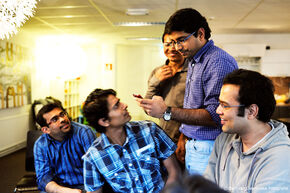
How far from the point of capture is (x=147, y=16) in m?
4.75

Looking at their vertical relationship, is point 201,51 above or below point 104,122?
above

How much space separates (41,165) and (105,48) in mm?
6598

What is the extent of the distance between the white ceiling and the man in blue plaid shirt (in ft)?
8.41

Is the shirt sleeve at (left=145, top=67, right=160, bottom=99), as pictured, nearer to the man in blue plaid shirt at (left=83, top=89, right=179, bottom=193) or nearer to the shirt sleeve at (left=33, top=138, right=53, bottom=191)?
the man in blue plaid shirt at (left=83, top=89, right=179, bottom=193)

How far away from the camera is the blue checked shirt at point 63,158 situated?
2195 millimetres

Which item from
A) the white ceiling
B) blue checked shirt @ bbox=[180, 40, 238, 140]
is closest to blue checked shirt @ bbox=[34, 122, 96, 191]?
blue checked shirt @ bbox=[180, 40, 238, 140]

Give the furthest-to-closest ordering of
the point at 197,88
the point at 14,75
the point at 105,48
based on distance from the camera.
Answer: the point at 105,48 < the point at 14,75 < the point at 197,88

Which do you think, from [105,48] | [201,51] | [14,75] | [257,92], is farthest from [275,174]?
[105,48]

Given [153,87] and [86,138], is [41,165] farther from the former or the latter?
[153,87]

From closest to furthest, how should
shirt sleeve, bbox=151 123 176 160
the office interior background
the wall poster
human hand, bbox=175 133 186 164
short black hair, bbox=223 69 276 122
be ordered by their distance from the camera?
short black hair, bbox=223 69 276 122
shirt sleeve, bbox=151 123 176 160
human hand, bbox=175 133 186 164
the office interior background
the wall poster

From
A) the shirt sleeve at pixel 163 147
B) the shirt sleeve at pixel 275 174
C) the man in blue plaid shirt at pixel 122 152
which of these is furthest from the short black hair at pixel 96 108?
the shirt sleeve at pixel 275 174

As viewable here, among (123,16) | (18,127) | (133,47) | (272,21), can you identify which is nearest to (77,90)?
(133,47)

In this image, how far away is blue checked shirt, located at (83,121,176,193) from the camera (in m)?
1.64

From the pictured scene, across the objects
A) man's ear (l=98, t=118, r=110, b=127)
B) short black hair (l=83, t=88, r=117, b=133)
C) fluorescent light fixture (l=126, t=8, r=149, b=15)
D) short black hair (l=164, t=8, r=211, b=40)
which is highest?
fluorescent light fixture (l=126, t=8, r=149, b=15)
